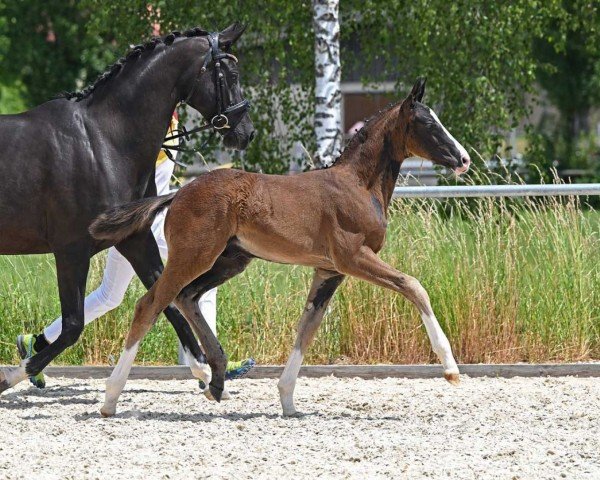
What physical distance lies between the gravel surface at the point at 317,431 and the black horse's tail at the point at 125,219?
3.13ft

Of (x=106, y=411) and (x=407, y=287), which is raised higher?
(x=407, y=287)

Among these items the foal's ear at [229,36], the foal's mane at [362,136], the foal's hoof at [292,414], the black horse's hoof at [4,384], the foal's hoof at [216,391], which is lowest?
the foal's hoof at [292,414]

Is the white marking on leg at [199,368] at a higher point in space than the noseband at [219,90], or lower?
lower

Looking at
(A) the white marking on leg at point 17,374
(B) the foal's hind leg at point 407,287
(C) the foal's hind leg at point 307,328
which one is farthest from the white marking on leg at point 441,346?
(A) the white marking on leg at point 17,374

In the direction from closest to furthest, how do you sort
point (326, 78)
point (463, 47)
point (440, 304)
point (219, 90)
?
point (219, 90) → point (440, 304) → point (326, 78) → point (463, 47)

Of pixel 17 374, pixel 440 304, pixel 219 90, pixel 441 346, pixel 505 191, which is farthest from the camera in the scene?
pixel 440 304

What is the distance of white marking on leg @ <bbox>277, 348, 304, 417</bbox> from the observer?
20.0 feet

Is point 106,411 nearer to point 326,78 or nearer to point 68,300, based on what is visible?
point 68,300

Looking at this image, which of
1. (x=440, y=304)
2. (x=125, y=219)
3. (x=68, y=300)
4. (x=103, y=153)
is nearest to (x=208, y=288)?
(x=125, y=219)

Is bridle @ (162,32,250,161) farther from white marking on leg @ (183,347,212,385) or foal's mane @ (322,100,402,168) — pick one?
white marking on leg @ (183,347,212,385)

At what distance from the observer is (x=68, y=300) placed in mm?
6340

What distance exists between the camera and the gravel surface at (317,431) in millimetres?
4797

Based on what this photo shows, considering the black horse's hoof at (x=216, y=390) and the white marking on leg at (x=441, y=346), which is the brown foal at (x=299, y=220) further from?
the black horse's hoof at (x=216, y=390)

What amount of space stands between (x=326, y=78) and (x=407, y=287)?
17.8 feet
